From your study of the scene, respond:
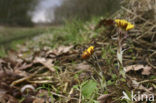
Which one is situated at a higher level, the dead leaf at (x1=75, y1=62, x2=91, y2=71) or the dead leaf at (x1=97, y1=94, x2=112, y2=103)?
the dead leaf at (x1=75, y1=62, x2=91, y2=71)

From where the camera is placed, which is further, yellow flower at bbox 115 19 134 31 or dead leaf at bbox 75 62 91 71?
dead leaf at bbox 75 62 91 71

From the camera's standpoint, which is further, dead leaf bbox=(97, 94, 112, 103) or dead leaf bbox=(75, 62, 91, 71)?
dead leaf bbox=(75, 62, 91, 71)

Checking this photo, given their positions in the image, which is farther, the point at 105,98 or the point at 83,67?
the point at 83,67

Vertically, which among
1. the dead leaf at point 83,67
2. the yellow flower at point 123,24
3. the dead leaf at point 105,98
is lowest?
the dead leaf at point 105,98

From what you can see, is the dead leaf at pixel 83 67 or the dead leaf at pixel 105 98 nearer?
the dead leaf at pixel 105 98

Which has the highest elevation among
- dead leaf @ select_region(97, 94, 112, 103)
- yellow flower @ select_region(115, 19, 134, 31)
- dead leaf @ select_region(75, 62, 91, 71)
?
yellow flower @ select_region(115, 19, 134, 31)

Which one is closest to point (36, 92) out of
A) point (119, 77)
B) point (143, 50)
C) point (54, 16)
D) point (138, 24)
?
point (119, 77)

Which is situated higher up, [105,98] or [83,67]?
[83,67]

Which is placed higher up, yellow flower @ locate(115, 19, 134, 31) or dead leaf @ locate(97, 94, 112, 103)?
yellow flower @ locate(115, 19, 134, 31)

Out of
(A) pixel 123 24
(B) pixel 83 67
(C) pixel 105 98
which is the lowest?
(C) pixel 105 98

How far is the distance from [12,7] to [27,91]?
13.9 meters

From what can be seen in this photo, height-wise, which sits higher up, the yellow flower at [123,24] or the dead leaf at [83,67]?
the yellow flower at [123,24]

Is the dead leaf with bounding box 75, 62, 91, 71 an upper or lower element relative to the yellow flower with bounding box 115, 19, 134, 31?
lower

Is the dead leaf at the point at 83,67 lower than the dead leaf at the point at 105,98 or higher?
higher
